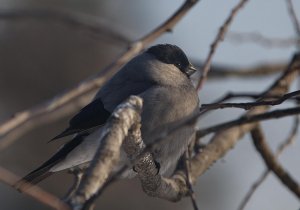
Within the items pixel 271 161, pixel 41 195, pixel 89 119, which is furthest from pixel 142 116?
pixel 41 195

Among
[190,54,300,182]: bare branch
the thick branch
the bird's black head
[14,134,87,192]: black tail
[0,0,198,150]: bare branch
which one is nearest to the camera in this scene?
[0,0,198,150]: bare branch

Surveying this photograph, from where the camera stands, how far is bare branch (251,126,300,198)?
299cm

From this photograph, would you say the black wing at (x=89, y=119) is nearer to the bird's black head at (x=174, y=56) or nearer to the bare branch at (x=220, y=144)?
the bare branch at (x=220, y=144)

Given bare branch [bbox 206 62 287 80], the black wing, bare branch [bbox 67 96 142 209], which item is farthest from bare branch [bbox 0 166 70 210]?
bare branch [bbox 206 62 287 80]

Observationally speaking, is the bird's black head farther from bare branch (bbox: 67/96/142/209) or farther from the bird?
bare branch (bbox: 67/96/142/209)

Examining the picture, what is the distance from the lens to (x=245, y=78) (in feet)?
13.1

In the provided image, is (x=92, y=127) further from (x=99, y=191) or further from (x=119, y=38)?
(x=99, y=191)

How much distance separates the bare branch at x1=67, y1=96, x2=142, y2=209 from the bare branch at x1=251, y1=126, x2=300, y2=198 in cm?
135

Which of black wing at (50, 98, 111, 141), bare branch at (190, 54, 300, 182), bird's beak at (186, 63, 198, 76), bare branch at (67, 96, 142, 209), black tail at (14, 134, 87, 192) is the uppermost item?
bare branch at (67, 96, 142, 209)

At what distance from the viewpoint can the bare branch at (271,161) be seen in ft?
9.80

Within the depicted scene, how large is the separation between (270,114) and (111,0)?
35.1 feet

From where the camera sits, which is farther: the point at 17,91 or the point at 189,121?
the point at 17,91

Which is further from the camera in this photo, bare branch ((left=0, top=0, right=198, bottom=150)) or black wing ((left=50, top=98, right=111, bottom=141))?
black wing ((left=50, top=98, right=111, bottom=141))

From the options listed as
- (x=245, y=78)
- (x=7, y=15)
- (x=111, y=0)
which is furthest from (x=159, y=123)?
(x=111, y=0)
